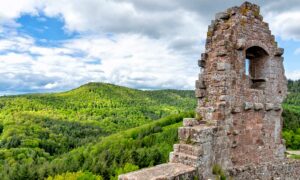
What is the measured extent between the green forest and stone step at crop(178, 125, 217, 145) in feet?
63.8

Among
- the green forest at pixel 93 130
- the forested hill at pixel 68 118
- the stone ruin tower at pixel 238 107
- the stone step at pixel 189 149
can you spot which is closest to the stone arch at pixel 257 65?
the stone ruin tower at pixel 238 107

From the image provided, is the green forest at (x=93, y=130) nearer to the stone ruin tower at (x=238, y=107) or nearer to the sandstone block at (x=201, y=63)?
the stone ruin tower at (x=238, y=107)

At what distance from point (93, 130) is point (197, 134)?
88735 mm

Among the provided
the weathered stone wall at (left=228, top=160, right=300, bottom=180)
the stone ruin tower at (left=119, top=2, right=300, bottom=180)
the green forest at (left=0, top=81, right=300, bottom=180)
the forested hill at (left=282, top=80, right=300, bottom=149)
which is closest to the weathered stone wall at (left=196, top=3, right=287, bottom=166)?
the stone ruin tower at (left=119, top=2, right=300, bottom=180)

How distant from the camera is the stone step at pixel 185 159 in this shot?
6.89 m

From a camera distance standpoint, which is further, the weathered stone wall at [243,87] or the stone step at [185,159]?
the weathered stone wall at [243,87]

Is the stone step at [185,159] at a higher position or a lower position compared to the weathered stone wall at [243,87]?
lower

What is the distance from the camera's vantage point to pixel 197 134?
23.3ft

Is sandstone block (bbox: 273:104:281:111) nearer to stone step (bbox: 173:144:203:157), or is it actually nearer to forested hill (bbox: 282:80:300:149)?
stone step (bbox: 173:144:203:157)

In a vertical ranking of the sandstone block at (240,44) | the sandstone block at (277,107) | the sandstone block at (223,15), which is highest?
the sandstone block at (223,15)

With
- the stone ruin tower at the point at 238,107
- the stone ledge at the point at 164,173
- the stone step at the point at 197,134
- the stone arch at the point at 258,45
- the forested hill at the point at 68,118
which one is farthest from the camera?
the forested hill at the point at 68,118

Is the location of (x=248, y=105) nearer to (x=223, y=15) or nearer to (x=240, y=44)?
(x=240, y=44)

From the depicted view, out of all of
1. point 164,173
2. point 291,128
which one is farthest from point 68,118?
point 164,173

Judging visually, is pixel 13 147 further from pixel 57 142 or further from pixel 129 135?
pixel 129 135
